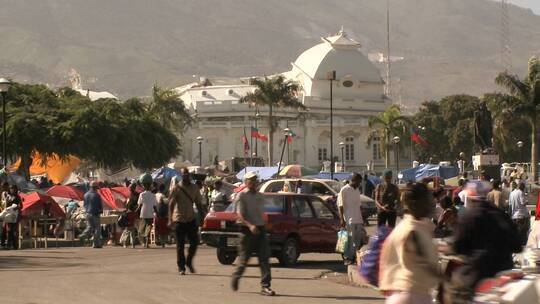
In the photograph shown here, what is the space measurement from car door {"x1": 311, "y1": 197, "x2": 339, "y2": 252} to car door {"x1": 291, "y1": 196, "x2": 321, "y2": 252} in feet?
0.42

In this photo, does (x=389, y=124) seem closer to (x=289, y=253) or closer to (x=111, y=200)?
(x=111, y=200)

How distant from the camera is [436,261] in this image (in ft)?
32.2

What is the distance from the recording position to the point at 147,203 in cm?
2817

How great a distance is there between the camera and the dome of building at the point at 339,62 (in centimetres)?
11594

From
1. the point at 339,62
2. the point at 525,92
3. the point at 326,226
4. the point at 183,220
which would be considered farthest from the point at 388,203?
the point at 339,62

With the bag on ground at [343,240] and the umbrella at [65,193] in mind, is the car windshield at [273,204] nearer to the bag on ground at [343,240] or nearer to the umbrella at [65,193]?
the bag on ground at [343,240]

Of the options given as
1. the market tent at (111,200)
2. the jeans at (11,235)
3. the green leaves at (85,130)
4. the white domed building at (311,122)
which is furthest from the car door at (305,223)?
the white domed building at (311,122)

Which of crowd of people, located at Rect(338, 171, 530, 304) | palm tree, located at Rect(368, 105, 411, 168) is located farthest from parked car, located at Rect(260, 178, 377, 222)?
palm tree, located at Rect(368, 105, 411, 168)

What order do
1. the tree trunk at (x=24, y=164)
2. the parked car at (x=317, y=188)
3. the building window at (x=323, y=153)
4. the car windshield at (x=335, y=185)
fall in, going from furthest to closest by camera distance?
the building window at (x=323, y=153)
the tree trunk at (x=24, y=164)
the car windshield at (x=335, y=185)
the parked car at (x=317, y=188)

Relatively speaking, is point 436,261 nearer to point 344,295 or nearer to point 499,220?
point 499,220

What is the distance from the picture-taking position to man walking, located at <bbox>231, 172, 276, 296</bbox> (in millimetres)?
16609

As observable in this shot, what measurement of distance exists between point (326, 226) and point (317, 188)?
44.0 ft

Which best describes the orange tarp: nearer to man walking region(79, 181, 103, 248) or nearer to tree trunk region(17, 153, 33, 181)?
tree trunk region(17, 153, 33, 181)

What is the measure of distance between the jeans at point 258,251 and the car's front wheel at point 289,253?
4.96 m
